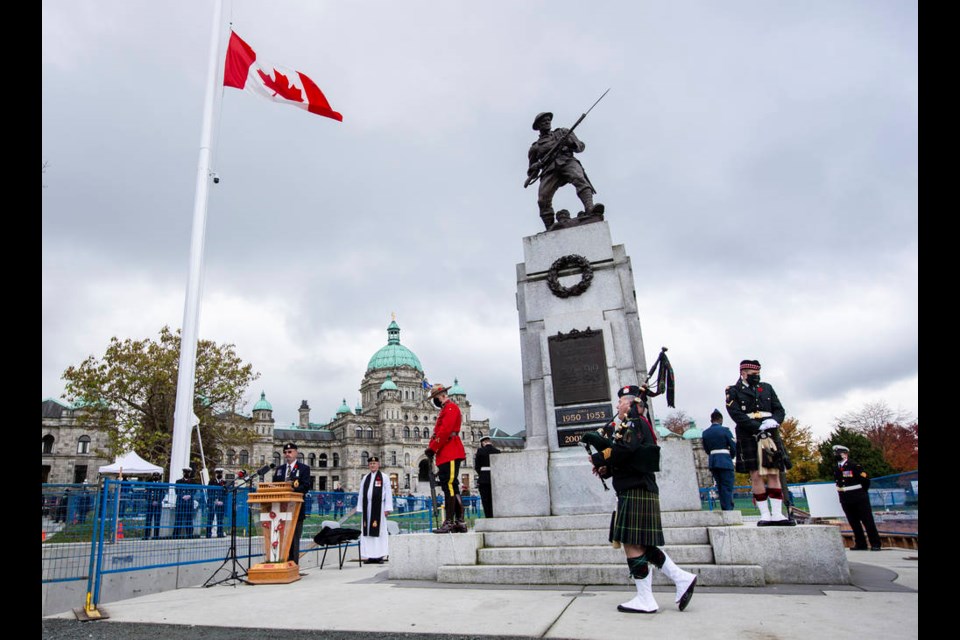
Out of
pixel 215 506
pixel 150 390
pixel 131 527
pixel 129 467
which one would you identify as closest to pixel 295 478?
pixel 215 506

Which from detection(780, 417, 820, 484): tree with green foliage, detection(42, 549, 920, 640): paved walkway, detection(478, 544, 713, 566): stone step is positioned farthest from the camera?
detection(780, 417, 820, 484): tree with green foliage

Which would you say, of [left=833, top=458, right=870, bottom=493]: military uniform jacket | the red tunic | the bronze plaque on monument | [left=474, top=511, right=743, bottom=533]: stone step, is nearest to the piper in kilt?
[left=474, top=511, right=743, bottom=533]: stone step

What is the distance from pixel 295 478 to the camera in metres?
8.84

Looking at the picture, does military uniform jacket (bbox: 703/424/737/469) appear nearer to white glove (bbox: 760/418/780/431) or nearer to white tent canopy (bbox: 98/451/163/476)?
white glove (bbox: 760/418/780/431)

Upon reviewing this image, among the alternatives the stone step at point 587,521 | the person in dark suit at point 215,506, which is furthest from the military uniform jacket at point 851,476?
the person in dark suit at point 215,506

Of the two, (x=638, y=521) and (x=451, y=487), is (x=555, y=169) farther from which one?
(x=638, y=521)

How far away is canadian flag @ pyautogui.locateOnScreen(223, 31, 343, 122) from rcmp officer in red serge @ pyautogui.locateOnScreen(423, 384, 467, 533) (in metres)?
12.8

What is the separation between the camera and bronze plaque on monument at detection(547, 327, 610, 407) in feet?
27.9

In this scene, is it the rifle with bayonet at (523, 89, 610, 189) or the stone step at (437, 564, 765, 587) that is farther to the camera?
the rifle with bayonet at (523, 89, 610, 189)

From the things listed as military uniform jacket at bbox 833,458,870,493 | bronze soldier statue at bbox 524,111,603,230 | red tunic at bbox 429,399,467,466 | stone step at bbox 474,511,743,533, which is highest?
bronze soldier statue at bbox 524,111,603,230

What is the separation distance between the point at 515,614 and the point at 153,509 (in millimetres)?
5979

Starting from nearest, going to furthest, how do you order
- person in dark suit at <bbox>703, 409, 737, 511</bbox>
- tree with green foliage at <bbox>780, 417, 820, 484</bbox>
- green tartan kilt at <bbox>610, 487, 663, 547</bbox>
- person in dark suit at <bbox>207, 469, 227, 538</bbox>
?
1. green tartan kilt at <bbox>610, 487, 663, 547</bbox>
2. person in dark suit at <bbox>207, 469, 227, 538</bbox>
3. person in dark suit at <bbox>703, 409, 737, 511</bbox>
4. tree with green foliage at <bbox>780, 417, 820, 484</bbox>
